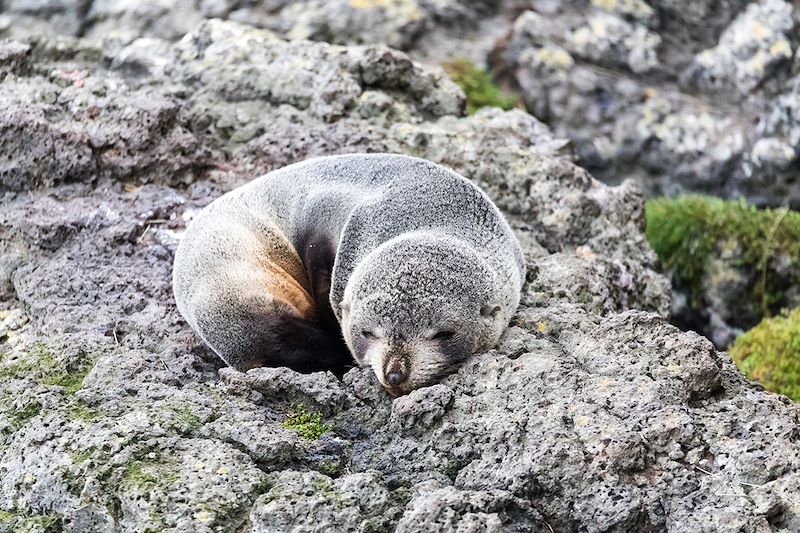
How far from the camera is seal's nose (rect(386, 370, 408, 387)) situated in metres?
5.25

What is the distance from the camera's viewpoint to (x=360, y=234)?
6.10 meters

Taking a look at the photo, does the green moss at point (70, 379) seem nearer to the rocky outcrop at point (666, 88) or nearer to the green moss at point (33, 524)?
the green moss at point (33, 524)

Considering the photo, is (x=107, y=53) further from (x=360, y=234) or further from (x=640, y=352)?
(x=640, y=352)

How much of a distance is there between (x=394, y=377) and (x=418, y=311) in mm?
365

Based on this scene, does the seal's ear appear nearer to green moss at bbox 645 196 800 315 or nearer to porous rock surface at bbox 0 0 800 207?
green moss at bbox 645 196 800 315

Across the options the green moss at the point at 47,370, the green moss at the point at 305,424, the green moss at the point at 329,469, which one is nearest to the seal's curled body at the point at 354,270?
the green moss at the point at 305,424

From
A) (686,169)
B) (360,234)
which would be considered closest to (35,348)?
(360,234)

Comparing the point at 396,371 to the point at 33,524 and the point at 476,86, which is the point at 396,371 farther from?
the point at 476,86

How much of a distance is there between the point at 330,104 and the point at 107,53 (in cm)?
223

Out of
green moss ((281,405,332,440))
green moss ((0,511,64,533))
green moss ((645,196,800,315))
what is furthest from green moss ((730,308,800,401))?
green moss ((0,511,64,533))

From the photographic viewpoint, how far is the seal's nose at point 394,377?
5.25 m

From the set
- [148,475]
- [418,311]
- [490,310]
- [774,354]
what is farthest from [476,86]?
[148,475]

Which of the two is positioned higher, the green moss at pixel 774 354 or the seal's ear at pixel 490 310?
the seal's ear at pixel 490 310

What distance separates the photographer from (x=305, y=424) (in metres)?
Answer: 5.20
